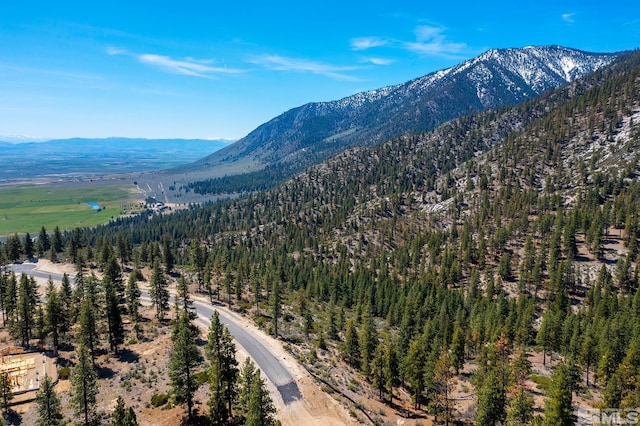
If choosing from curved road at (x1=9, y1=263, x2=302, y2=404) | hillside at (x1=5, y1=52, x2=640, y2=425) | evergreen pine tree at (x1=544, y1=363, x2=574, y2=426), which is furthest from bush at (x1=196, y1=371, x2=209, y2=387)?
evergreen pine tree at (x1=544, y1=363, x2=574, y2=426)

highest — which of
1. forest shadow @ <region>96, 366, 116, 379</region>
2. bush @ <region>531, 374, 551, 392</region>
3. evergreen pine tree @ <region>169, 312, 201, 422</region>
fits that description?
evergreen pine tree @ <region>169, 312, 201, 422</region>

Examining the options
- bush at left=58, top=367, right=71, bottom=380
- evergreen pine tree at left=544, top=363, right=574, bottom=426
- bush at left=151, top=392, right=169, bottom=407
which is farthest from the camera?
bush at left=58, top=367, right=71, bottom=380

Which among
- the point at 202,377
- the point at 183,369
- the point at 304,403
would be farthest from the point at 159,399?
the point at 304,403

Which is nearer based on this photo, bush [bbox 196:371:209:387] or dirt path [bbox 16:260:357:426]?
dirt path [bbox 16:260:357:426]

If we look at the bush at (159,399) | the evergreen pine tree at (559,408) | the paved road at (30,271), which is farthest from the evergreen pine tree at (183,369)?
the paved road at (30,271)

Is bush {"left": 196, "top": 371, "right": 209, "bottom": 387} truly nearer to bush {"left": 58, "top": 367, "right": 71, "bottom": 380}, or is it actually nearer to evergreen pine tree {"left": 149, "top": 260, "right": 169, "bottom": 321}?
bush {"left": 58, "top": 367, "right": 71, "bottom": 380}

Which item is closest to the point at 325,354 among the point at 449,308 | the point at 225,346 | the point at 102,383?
the point at 225,346

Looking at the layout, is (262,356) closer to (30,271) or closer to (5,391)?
(5,391)

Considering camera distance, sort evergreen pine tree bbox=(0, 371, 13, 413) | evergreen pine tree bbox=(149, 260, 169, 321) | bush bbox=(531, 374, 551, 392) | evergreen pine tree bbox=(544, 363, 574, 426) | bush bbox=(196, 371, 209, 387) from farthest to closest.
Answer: evergreen pine tree bbox=(149, 260, 169, 321) → bush bbox=(531, 374, 551, 392) → bush bbox=(196, 371, 209, 387) → evergreen pine tree bbox=(0, 371, 13, 413) → evergreen pine tree bbox=(544, 363, 574, 426)

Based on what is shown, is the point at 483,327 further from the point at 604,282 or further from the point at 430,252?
the point at 430,252

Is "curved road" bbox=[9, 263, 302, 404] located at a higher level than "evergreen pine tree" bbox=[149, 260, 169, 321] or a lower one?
lower
